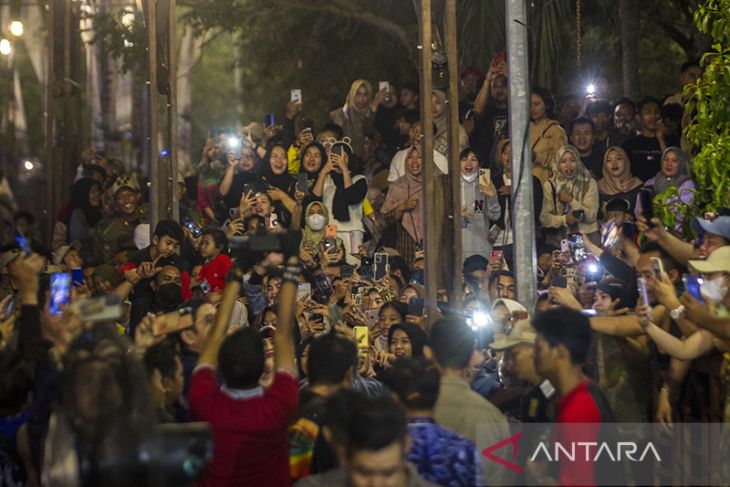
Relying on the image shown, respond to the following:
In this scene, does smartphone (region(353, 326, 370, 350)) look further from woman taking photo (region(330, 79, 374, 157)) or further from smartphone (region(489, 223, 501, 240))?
woman taking photo (region(330, 79, 374, 157))

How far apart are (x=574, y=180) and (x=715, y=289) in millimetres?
5864

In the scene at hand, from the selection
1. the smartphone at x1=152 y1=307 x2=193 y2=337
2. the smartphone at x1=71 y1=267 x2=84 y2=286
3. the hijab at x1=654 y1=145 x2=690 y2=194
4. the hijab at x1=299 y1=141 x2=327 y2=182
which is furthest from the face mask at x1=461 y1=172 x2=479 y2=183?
the smartphone at x1=152 y1=307 x2=193 y2=337

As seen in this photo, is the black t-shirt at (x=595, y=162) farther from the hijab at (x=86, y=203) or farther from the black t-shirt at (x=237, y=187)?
the hijab at (x=86, y=203)

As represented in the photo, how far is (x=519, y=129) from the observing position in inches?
450

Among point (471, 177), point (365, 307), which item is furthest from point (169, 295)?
point (471, 177)

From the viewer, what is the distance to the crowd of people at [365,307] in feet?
23.3

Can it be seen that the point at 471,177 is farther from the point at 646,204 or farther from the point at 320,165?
the point at 646,204

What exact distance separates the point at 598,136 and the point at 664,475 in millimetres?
8037

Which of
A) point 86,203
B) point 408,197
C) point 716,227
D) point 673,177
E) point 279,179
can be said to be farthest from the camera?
point 86,203

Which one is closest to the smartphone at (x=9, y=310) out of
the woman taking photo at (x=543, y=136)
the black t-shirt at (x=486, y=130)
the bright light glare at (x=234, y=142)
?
the woman taking photo at (x=543, y=136)

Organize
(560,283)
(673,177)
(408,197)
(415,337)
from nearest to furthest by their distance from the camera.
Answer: (415,337) < (560,283) < (673,177) < (408,197)

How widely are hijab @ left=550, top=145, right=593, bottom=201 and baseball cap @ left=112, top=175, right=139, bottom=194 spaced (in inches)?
174

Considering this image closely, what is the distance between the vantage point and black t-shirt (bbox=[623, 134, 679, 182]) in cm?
1526

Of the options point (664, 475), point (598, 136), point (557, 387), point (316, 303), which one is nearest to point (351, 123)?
point (598, 136)
